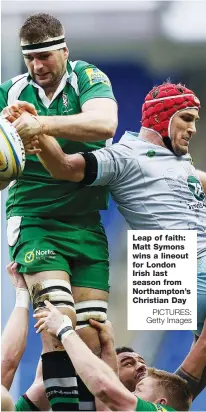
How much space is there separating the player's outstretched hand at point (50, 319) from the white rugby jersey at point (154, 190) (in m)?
0.61

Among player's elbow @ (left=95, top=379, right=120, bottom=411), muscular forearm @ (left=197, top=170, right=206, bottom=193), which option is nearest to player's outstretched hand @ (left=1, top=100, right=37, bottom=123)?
muscular forearm @ (left=197, top=170, right=206, bottom=193)

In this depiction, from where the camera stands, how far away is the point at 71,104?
13.2 ft

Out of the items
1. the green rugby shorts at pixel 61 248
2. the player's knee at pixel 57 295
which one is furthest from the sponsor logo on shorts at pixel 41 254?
the player's knee at pixel 57 295

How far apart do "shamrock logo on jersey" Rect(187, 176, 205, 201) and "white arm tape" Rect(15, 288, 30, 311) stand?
87 centimetres

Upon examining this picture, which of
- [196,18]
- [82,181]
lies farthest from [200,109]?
[82,181]

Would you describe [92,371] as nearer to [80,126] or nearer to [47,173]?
[47,173]

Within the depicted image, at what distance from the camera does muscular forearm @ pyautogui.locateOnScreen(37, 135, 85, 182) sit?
382 centimetres

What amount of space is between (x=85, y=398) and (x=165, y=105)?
133 centimetres

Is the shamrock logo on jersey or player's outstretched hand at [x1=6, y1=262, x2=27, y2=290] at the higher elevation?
the shamrock logo on jersey

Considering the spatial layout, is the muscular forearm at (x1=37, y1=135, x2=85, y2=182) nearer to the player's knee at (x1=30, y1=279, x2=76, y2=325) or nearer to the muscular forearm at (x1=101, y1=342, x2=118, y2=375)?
the player's knee at (x1=30, y1=279, x2=76, y2=325)

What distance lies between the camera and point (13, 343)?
13.3 ft

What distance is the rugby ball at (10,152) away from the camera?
144 inches

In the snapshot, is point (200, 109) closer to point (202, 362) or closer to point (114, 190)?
point (114, 190)

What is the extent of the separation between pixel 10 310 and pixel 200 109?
126 centimetres
